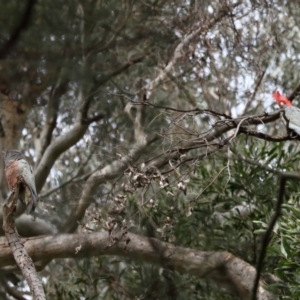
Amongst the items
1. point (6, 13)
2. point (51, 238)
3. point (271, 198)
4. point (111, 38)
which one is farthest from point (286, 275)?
point (111, 38)

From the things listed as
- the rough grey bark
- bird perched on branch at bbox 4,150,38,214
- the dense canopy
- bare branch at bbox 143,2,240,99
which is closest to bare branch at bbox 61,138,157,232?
the dense canopy

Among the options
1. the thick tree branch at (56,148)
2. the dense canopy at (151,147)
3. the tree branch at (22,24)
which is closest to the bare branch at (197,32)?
the dense canopy at (151,147)

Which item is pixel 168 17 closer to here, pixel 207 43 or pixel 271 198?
pixel 207 43

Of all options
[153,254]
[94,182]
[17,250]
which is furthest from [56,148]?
[17,250]

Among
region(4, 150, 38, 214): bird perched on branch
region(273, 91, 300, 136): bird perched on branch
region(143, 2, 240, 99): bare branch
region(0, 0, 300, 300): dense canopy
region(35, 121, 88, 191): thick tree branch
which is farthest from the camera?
region(35, 121, 88, 191): thick tree branch

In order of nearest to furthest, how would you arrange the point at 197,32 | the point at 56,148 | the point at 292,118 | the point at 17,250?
1. the point at 17,250
2. the point at 292,118
3. the point at 197,32
4. the point at 56,148

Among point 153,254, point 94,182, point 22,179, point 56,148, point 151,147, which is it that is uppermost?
point 56,148

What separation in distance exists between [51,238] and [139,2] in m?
2.24

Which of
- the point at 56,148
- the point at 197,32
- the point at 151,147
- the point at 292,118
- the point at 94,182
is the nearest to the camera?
the point at 292,118

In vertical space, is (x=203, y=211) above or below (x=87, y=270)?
above

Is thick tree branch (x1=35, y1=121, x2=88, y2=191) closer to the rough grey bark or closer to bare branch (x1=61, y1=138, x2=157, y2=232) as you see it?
bare branch (x1=61, y1=138, x2=157, y2=232)

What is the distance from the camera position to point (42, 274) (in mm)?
6594

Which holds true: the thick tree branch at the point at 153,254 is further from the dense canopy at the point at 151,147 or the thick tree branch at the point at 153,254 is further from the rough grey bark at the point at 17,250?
the rough grey bark at the point at 17,250

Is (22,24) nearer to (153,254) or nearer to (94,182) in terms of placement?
(94,182)
